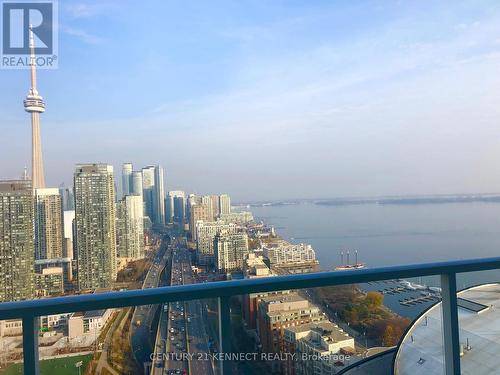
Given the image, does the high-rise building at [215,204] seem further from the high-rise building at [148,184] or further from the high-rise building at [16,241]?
the high-rise building at [16,241]

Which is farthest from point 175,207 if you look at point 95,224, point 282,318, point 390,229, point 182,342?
point 182,342

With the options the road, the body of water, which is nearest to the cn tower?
the body of water

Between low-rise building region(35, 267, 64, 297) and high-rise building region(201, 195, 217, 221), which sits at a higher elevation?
high-rise building region(201, 195, 217, 221)

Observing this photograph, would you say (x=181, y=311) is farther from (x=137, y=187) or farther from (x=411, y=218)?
(x=137, y=187)

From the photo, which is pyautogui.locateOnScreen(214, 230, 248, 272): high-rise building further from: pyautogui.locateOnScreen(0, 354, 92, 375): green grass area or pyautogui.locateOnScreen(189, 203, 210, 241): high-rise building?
pyautogui.locateOnScreen(0, 354, 92, 375): green grass area

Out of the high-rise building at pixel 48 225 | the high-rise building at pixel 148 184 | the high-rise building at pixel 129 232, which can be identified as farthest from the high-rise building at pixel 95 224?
the high-rise building at pixel 148 184

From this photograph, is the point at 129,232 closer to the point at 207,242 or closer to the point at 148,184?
the point at 207,242
